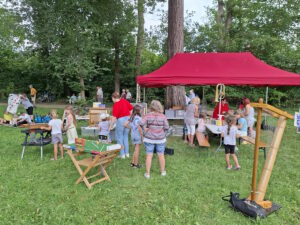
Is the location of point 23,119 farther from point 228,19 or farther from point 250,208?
point 228,19

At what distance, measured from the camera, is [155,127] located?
407cm

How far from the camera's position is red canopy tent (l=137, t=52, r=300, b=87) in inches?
229

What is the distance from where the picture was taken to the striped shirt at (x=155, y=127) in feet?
13.3

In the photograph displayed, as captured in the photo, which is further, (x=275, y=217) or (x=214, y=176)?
(x=214, y=176)

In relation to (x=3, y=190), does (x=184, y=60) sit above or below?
above

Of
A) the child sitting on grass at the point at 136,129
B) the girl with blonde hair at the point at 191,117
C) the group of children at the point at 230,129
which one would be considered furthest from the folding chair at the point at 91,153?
the girl with blonde hair at the point at 191,117

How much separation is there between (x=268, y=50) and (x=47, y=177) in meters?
17.1

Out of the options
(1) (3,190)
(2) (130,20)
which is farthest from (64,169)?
(2) (130,20)

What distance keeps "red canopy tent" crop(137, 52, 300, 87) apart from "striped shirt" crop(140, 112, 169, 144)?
2.12 meters

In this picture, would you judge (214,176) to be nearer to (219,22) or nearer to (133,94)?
(133,94)

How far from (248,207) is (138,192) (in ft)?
5.28

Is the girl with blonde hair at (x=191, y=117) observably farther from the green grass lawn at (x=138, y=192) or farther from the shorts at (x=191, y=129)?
the green grass lawn at (x=138, y=192)

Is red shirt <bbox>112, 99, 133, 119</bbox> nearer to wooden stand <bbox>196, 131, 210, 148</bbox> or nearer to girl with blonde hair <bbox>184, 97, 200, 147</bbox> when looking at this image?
wooden stand <bbox>196, 131, 210, 148</bbox>

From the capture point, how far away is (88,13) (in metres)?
12.4
